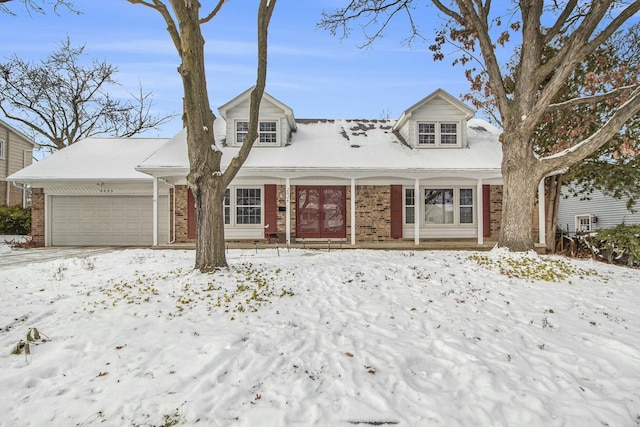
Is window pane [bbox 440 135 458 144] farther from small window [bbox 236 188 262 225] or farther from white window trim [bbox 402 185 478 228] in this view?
small window [bbox 236 188 262 225]

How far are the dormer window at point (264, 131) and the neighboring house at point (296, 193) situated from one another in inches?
1.5

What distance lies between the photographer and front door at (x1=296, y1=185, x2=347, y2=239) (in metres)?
13.8

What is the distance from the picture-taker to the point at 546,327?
15.2 feet

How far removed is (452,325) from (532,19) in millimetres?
8685

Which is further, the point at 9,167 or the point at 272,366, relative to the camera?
the point at 9,167

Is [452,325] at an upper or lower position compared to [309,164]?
lower

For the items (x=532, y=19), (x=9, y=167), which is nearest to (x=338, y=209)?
(x=532, y=19)

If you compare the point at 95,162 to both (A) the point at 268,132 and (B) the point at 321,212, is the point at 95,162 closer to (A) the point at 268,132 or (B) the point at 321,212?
(A) the point at 268,132

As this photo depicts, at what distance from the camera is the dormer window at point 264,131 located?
1372 cm

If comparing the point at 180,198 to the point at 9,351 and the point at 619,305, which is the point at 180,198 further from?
the point at 619,305

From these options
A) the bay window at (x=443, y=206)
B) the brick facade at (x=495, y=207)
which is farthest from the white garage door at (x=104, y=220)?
the brick facade at (x=495, y=207)

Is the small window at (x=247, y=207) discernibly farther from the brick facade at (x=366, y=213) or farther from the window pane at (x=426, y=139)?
the window pane at (x=426, y=139)

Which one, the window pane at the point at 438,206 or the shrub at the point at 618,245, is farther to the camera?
the window pane at the point at 438,206

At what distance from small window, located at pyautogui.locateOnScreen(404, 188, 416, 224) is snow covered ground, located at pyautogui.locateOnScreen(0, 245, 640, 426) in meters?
7.08
